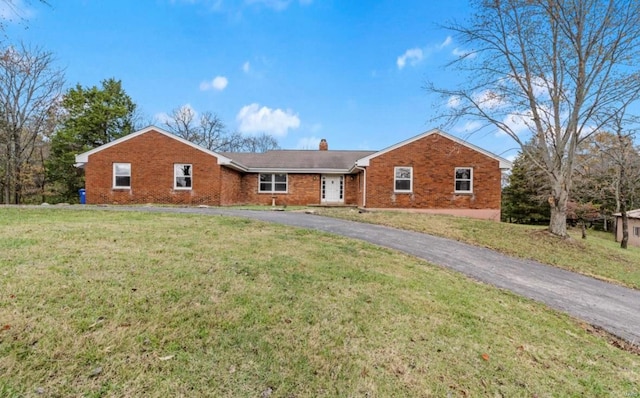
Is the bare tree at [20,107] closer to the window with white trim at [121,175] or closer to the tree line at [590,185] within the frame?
the window with white trim at [121,175]

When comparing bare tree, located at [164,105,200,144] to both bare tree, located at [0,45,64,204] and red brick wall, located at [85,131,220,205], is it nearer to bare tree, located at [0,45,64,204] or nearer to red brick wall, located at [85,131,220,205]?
bare tree, located at [0,45,64,204]

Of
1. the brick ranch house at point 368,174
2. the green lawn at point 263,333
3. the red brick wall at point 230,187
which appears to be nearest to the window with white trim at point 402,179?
the brick ranch house at point 368,174

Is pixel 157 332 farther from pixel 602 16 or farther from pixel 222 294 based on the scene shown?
pixel 602 16

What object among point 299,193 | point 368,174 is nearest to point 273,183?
point 299,193

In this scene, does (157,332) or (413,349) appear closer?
(157,332)

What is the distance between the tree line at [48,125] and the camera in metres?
22.8

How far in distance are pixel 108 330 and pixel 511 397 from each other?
373 centimetres

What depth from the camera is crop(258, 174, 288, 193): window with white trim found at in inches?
815

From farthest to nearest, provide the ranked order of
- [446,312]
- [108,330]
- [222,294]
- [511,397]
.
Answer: [446,312]
[222,294]
[108,330]
[511,397]

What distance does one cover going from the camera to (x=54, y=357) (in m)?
2.49

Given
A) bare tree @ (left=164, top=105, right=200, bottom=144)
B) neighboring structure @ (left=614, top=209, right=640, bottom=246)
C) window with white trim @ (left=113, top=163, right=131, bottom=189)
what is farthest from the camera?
bare tree @ (left=164, top=105, right=200, bottom=144)

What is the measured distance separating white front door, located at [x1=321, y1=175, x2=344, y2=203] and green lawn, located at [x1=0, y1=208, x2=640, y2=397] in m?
15.4

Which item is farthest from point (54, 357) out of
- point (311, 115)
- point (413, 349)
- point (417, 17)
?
point (311, 115)

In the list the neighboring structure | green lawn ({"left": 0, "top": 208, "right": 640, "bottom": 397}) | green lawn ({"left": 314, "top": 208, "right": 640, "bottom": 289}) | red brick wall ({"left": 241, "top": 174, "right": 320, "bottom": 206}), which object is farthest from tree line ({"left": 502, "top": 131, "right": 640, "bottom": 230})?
red brick wall ({"left": 241, "top": 174, "right": 320, "bottom": 206})
